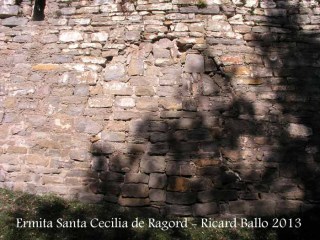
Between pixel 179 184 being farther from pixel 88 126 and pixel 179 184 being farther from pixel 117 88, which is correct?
pixel 117 88

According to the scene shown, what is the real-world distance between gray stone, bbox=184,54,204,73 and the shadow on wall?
14 mm

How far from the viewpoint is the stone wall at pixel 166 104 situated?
11.9 feet

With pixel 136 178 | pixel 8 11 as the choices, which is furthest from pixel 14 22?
pixel 136 178

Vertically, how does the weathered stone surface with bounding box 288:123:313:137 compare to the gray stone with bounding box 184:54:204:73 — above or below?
below

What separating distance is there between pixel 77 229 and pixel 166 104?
169cm

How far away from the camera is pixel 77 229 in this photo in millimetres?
3322

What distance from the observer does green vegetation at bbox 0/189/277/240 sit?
3.24m

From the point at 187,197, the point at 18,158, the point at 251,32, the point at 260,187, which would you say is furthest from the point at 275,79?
the point at 18,158

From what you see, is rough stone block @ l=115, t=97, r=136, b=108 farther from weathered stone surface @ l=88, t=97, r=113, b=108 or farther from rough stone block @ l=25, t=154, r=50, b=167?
rough stone block @ l=25, t=154, r=50, b=167

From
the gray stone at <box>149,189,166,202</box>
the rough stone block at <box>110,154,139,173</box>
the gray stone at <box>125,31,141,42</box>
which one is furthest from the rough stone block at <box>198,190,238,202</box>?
the gray stone at <box>125,31,141,42</box>

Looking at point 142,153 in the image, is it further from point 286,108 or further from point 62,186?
point 286,108

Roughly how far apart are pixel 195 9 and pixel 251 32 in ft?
2.56

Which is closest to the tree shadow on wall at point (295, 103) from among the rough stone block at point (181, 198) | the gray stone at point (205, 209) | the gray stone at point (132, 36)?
the gray stone at point (205, 209)

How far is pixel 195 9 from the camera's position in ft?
14.1
